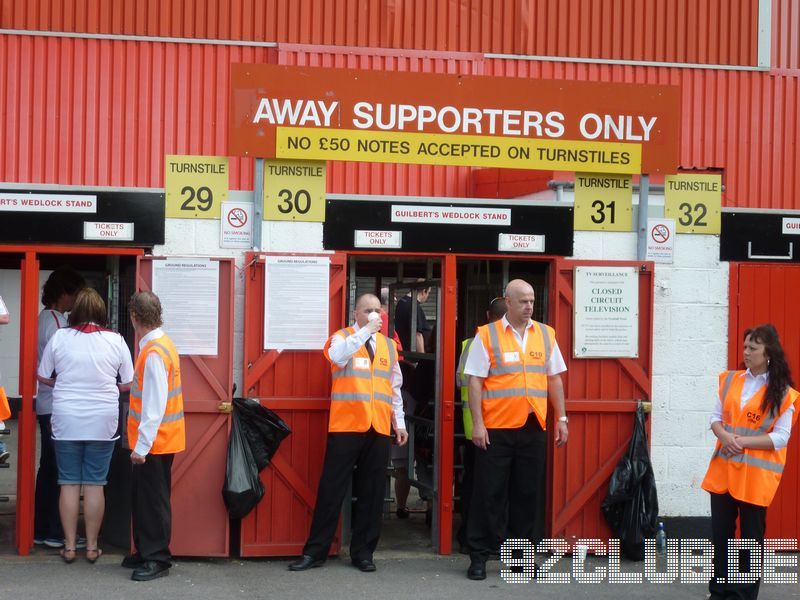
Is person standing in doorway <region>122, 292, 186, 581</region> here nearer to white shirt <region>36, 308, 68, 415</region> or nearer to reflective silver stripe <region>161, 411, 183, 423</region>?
reflective silver stripe <region>161, 411, 183, 423</region>

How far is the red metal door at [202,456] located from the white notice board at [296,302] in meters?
0.25

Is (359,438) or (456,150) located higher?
(456,150)

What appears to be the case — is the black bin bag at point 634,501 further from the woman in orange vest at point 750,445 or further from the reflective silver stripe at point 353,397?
the reflective silver stripe at point 353,397

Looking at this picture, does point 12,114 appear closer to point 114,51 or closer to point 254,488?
point 114,51

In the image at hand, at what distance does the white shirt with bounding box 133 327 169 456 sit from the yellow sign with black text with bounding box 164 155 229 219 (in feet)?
3.56

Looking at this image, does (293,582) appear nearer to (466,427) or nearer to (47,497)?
(466,427)

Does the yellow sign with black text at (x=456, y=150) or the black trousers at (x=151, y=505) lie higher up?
the yellow sign with black text at (x=456, y=150)

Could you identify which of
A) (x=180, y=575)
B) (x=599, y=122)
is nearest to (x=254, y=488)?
(x=180, y=575)

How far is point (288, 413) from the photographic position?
681cm

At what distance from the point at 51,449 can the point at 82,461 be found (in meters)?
0.81

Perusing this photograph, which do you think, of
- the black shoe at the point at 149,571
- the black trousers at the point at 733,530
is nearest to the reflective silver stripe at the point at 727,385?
the black trousers at the point at 733,530

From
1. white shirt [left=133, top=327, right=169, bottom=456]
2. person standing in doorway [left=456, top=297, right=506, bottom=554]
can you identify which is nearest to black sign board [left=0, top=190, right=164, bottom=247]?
white shirt [left=133, top=327, right=169, bottom=456]

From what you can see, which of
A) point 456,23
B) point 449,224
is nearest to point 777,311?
point 449,224

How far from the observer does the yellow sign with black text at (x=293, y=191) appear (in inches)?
267
